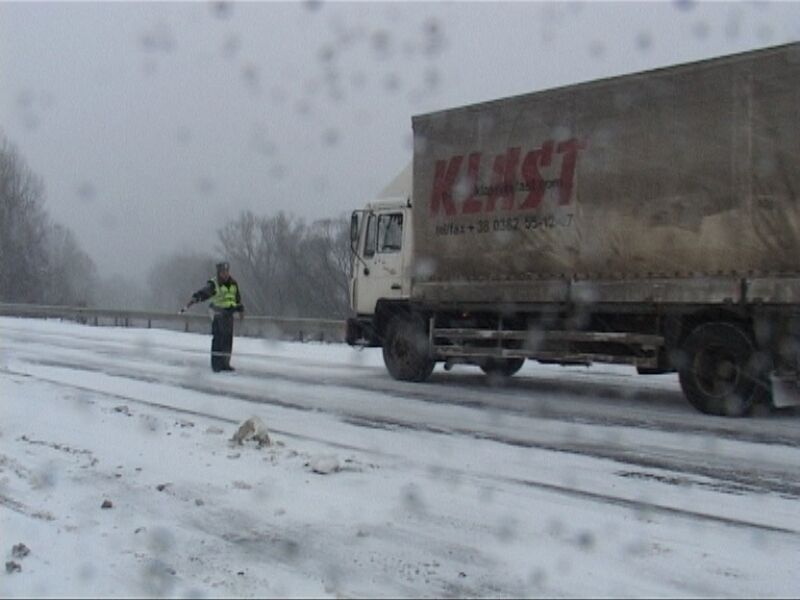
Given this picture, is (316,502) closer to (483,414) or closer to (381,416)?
(381,416)

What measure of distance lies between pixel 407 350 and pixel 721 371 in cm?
509

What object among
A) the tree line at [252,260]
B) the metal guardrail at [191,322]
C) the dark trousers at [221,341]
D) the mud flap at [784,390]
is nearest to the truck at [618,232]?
the mud flap at [784,390]

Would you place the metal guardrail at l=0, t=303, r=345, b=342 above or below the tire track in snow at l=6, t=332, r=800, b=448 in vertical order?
above

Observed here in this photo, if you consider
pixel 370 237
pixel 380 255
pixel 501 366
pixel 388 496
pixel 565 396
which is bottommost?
pixel 388 496

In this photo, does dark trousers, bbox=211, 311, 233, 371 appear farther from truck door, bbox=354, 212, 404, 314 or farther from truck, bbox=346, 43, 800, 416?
truck, bbox=346, 43, 800, 416

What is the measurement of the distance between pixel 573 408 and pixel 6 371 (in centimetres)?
852

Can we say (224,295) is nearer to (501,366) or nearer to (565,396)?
(501,366)

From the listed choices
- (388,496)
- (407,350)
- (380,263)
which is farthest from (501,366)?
(388,496)

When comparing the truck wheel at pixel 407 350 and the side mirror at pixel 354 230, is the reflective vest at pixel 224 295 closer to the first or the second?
the side mirror at pixel 354 230

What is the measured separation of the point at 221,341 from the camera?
1376 centimetres

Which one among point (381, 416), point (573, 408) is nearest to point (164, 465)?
point (381, 416)

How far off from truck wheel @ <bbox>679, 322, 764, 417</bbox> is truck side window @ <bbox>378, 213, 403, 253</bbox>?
199 inches

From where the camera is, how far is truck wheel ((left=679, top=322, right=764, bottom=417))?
9.42 m

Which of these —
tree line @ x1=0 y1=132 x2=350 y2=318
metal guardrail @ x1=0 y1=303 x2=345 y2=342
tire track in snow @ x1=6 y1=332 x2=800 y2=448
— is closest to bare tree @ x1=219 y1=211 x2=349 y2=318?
Result: tree line @ x1=0 y1=132 x2=350 y2=318
